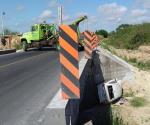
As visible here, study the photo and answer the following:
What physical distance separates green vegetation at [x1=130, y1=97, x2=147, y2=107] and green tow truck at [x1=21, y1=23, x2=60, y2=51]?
2491cm

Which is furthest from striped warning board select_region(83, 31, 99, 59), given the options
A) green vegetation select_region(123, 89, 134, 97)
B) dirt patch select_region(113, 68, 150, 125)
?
green vegetation select_region(123, 89, 134, 97)

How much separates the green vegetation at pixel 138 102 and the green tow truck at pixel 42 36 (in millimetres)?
24913

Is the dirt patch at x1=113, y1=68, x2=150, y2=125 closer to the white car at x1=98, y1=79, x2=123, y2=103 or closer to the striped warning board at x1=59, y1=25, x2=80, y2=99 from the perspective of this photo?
the white car at x1=98, y1=79, x2=123, y2=103

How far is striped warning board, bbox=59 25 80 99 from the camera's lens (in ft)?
26.1

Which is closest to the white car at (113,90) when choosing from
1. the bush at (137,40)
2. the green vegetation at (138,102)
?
the green vegetation at (138,102)

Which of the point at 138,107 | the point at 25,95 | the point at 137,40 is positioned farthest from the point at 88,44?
the point at 137,40

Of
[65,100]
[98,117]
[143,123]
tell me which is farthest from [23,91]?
[65,100]

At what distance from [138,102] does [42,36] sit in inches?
1025

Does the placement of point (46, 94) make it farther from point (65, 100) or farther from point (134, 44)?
point (134, 44)

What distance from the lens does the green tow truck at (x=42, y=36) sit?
39672 mm

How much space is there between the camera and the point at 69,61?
26.5 feet

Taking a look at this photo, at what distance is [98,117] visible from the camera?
12.0 metres

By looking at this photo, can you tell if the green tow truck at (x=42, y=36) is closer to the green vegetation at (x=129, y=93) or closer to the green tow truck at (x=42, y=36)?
the green tow truck at (x=42, y=36)

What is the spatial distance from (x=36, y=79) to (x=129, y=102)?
348cm
